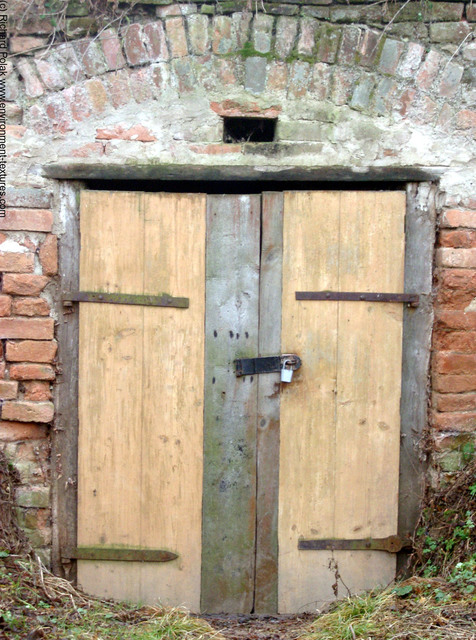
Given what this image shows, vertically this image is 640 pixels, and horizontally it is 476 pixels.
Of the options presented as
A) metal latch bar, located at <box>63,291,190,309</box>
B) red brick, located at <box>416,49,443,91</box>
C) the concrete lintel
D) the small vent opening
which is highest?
red brick, located at <box>416,49,443,91</box>

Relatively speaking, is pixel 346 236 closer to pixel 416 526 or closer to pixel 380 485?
pixel 380 485

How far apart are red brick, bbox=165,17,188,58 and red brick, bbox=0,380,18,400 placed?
71.1 inches

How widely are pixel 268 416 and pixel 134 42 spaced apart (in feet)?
6.43

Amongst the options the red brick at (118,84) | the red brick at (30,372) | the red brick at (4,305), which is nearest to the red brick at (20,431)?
the red brick at (30,372)

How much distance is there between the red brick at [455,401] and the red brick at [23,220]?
216 cm

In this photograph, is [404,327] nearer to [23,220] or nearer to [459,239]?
[459,239]

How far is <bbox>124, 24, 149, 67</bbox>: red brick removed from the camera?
10.4 feet

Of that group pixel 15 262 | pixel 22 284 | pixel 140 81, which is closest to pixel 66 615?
pixel 22 284

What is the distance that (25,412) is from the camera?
3238 mm

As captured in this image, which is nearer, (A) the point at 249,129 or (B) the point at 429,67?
(B) the point at 429,67

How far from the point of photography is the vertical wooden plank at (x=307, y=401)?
3240 millimetres

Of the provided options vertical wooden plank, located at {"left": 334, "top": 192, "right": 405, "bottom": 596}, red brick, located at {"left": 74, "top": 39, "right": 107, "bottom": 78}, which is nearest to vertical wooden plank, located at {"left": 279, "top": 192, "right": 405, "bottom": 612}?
vertical wooden plank, located at {"left": 334, "top": 192, "right": 405, "bottom": 596}

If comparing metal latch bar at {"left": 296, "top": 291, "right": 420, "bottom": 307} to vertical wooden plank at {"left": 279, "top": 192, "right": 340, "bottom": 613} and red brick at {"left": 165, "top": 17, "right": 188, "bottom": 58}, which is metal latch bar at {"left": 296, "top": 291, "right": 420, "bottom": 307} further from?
red brick at {"left": 165, "top": 17, "right": 188, "bottom": 58}

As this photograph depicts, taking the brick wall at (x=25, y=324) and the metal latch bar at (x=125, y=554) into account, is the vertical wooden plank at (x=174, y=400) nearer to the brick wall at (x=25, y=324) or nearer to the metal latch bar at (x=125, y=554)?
the metal latch bar at (x=125, y=554)
